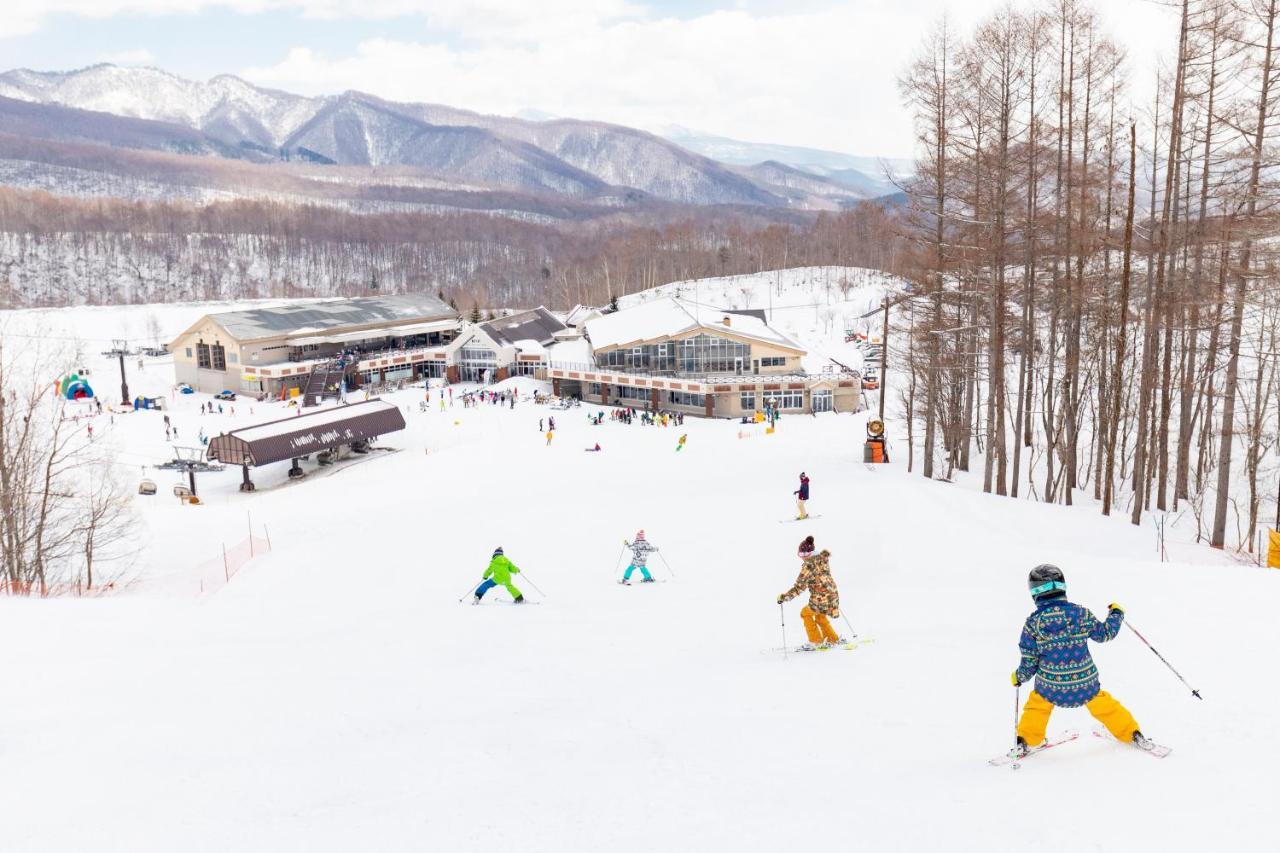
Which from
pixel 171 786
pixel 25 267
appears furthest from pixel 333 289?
pixel 171 786

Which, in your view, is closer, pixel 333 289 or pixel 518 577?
pixel 518 577

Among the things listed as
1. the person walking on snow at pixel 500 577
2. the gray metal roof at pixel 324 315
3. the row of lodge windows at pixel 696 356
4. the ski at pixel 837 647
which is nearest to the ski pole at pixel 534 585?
the person walking on snow at pixel 500 577

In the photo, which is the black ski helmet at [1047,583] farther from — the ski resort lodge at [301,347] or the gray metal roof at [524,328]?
the gray metal roof at [524,328]

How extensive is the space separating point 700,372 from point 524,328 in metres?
21.4

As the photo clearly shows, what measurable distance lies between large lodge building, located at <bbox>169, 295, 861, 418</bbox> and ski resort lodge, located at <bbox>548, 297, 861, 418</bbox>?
0.07 meters

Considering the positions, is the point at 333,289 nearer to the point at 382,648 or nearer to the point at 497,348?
the point at 497,348

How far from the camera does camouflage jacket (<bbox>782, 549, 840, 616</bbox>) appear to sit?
9.85 meters

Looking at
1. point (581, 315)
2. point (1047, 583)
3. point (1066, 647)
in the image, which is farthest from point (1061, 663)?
point (581, 315)

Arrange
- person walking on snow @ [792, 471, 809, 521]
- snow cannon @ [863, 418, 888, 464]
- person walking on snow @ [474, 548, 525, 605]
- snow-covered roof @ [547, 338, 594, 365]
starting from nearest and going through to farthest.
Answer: person walking on snow @ [474, 548, 525, 605] → person walking on snow @ [792, 471, 809, 521] → snow cannon @ [863, 418, 888, 464] → snow-covered roof @ [547, 338, 594, 365]

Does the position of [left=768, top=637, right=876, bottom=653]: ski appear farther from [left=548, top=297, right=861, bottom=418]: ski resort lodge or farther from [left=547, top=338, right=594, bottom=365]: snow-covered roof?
[left=547, top=338, right=594, bottom=365]: snow-covered roof

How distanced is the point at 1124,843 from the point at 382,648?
873cm

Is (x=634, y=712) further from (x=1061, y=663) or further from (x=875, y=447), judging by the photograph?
(x=875, y=447)

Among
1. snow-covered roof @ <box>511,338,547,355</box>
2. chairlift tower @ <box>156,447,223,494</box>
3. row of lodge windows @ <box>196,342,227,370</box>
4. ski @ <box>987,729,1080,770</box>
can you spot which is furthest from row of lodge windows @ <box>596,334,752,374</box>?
ski @ <box>987,729,1080,770</box>

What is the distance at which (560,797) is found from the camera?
611 centimetres
